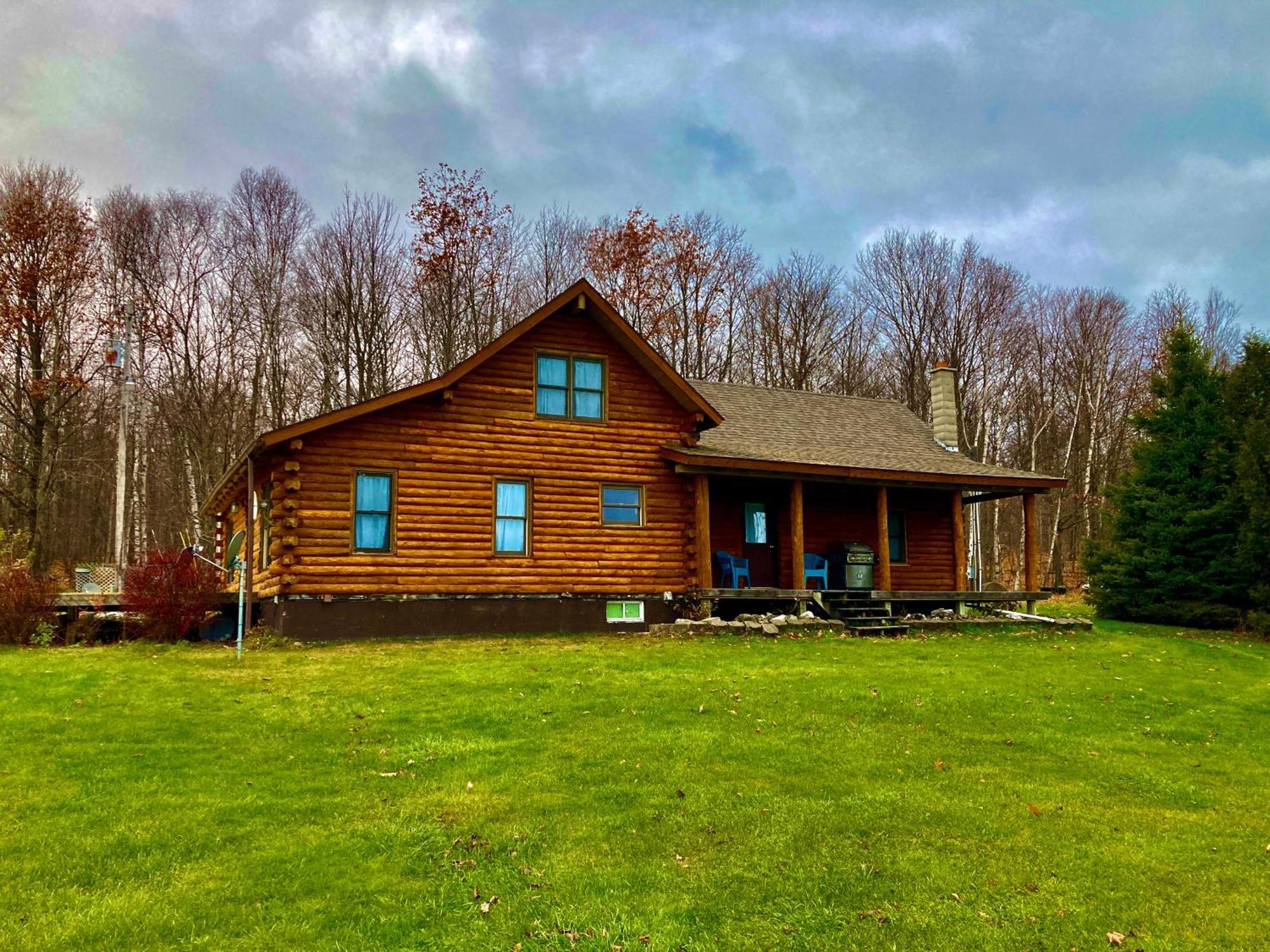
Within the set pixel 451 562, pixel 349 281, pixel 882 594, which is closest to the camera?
pixel 451 562

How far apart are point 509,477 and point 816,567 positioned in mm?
8134

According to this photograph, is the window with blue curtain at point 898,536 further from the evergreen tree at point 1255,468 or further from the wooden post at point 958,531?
the evergreen tree at point 1255,468

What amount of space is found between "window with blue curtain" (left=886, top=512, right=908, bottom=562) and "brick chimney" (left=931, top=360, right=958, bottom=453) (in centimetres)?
309

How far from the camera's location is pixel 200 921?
5125 mm

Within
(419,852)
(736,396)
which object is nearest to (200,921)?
(419,852)

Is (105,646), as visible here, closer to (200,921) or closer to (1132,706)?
(200,921)

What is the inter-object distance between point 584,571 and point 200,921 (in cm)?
1370

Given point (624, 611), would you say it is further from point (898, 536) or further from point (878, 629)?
point (898, 536)

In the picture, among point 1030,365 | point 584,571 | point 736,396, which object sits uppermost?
point 1030,365

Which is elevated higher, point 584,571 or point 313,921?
point 584,571

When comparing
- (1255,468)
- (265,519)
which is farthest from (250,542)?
(1255,468)

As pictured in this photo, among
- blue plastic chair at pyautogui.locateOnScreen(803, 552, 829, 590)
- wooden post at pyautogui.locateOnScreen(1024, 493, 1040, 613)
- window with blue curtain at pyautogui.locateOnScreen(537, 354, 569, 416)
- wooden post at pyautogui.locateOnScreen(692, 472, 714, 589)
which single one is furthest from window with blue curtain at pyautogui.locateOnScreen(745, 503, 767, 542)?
wooden post at pyautogui.locateOnScreen(1024, 493, 1040, 613)

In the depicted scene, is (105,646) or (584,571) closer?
(105,646)

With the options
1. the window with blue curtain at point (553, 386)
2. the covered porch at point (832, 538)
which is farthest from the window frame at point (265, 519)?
the covered porch at point (832, 538)
